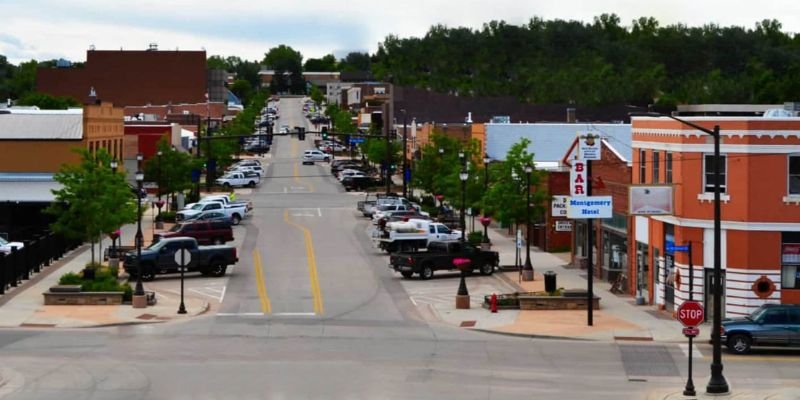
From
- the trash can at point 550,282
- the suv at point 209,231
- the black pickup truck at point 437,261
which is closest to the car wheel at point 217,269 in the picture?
the black pickup truck at point 437,261

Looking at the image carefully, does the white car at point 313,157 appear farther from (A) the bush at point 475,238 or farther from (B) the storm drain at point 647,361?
(B) the storm drain at point 647,361

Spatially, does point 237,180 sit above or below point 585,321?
above

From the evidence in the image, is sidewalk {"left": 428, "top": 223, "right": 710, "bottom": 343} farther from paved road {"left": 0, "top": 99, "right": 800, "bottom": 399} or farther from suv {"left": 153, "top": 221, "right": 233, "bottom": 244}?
suv {"left": 153, "top": 221, "right": 233, "bottom": 244}

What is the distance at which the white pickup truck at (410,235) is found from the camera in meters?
65.3

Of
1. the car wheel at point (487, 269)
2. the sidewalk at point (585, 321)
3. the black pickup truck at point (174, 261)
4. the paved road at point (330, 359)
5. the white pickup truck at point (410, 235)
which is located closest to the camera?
the paved road at point (330, 359)

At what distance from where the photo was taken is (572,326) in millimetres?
42031

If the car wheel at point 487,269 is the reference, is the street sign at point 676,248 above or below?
above

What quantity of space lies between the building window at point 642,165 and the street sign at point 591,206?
406cm

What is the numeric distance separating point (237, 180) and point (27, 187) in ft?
Answer: 122

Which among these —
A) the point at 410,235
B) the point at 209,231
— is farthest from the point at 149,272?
the point at 410,235

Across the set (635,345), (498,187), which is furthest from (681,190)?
(498,187)

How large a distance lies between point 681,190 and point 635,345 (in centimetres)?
779

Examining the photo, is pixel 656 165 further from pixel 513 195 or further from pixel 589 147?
pixel 513 195

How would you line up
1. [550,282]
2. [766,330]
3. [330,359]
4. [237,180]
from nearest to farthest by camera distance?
[330,359] → [766,330] → [550,282] → [237,180]
